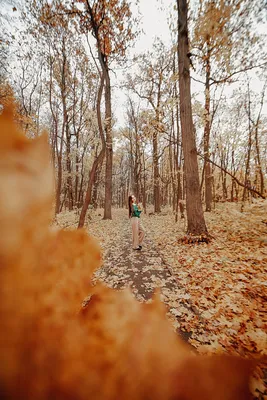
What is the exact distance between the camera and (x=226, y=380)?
55 cm

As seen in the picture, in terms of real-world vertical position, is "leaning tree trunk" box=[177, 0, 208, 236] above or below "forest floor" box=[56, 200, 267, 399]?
above

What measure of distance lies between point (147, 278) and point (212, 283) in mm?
1398

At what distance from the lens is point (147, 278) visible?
405 cm

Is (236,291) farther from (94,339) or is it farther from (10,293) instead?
(10,293)

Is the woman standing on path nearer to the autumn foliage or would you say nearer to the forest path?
the forest path

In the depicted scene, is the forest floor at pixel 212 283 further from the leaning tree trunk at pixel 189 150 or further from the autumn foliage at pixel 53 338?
the autumn foliage at pixel 53 338

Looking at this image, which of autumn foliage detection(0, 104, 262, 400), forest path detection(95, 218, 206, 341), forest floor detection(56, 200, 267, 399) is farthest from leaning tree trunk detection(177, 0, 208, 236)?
autumn foliage detection(0, 104, 262, 400)

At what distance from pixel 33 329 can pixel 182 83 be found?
753 centimetres

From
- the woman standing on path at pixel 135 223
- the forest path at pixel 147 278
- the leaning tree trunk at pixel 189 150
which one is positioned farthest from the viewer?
the woman standing on path at pixel 135 223

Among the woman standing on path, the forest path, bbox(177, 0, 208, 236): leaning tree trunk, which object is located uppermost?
bbox(177, 0, 208, 236): leaning tree trunk

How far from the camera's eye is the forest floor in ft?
7.12

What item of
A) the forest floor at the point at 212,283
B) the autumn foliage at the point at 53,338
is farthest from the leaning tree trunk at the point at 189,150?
the autumn foliage at the point at 53,338

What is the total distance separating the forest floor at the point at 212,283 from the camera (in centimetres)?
217

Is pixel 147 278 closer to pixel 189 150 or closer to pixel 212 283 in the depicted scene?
pixel 212 283
